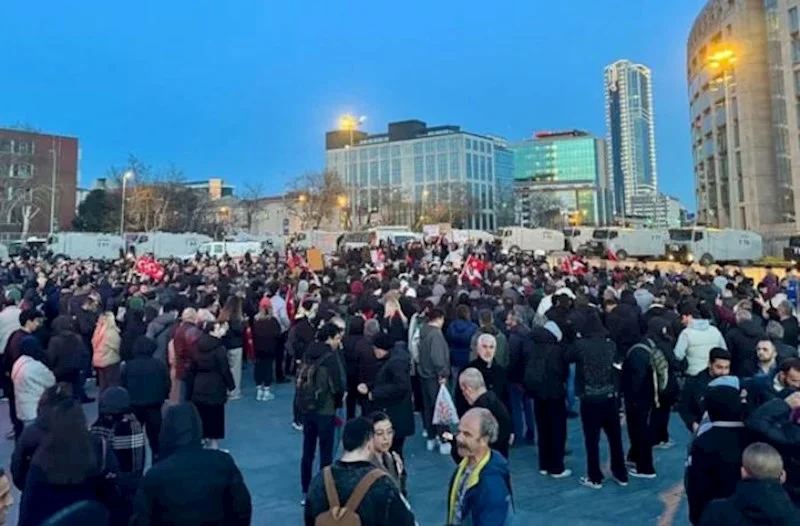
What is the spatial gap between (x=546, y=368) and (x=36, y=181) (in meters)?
73.9

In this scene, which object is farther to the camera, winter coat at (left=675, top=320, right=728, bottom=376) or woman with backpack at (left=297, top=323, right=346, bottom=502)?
winter coat at (left=675, top=320, right=728, bottom=376)

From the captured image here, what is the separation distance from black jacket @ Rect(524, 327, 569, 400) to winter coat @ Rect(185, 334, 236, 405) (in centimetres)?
363

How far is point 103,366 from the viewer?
29.4 ft

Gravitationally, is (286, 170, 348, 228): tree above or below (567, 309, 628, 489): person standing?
above

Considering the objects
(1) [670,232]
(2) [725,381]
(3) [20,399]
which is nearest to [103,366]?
(3) [20,399]

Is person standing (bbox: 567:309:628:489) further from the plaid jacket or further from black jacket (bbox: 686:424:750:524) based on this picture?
the plaid jacket

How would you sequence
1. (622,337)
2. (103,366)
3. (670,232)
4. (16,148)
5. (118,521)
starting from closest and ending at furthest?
(118,521) → (622,337) → (103,366) → (670,232) → (16,148)

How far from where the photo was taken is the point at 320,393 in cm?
629

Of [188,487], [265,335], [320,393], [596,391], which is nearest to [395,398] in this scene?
[320,393]

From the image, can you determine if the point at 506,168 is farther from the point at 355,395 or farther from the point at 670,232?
the point at 355,395

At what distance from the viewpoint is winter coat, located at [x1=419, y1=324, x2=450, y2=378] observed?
8305 mm

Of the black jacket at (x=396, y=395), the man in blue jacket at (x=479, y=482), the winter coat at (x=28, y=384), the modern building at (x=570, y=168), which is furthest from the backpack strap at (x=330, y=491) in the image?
the modern building at (x=570, y=168)

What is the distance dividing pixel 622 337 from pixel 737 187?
60909mm

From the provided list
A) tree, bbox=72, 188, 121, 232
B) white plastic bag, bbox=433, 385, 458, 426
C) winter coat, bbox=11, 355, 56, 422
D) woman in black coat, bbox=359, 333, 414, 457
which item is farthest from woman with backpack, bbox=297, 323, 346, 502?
tree, bbox=72, 188, 121, 232
